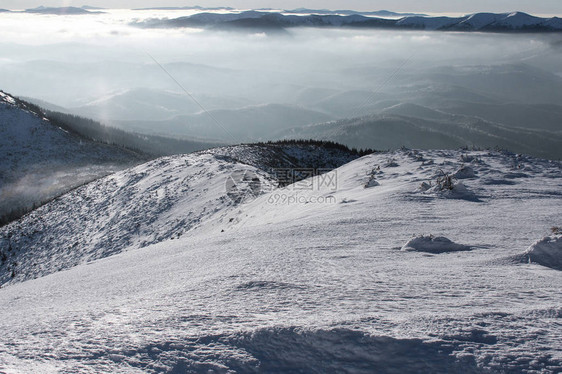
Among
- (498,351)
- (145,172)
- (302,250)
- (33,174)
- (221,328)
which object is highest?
(498,351)

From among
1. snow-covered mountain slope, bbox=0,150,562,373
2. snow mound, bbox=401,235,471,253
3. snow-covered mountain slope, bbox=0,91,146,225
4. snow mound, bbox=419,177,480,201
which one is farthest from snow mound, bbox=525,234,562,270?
snow-covered mountain slope, bbox=0,91,146,225

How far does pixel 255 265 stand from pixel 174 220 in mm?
13548

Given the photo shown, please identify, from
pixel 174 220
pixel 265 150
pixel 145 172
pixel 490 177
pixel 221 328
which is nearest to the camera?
pixel 221 328

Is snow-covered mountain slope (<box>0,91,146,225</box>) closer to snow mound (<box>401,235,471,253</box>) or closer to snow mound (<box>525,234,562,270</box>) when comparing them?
snow mound (<box>401,235,471,253</box>)

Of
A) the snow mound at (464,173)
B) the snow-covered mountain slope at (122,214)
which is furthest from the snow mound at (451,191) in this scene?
the snow-covered mountain slope at (122,214)

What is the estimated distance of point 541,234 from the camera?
18.8ft

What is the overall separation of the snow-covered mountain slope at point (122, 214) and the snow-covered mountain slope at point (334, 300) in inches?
382

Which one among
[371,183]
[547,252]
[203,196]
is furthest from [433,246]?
[203,196]

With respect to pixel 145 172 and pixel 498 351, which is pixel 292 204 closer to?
pixel 498 351

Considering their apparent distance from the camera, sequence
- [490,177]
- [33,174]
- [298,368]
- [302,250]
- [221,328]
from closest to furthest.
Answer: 1. [298,368]
2. [221,328]
3. [302,250]
4. [490,177]
5. [33,174]

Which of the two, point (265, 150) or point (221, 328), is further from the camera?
point (265, 150)

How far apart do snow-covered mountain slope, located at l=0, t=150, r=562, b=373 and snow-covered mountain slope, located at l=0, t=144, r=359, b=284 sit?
969 cm

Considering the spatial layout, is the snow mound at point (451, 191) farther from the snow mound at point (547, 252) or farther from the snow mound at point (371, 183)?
the snow mound at point (547, 252)

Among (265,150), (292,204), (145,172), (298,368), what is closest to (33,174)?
(145,172)
